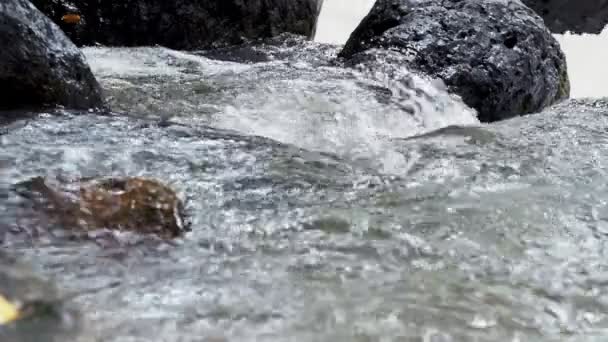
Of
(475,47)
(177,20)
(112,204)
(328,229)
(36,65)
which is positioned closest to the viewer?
(112,204)

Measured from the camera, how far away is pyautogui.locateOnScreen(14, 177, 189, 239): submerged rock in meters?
2.12

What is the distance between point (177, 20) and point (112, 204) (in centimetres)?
580

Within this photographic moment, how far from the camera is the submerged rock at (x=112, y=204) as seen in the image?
2.12 m

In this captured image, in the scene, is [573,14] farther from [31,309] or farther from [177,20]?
[31,309]

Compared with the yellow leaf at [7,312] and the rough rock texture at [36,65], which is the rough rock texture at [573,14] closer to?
Result: the rough rock texture at [36,65]

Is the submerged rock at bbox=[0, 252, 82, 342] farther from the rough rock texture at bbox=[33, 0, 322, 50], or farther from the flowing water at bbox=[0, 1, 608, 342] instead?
the rough rock texture at bbox=[33, 0, 322, 50]

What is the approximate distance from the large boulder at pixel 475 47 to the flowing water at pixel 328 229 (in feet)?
3.31

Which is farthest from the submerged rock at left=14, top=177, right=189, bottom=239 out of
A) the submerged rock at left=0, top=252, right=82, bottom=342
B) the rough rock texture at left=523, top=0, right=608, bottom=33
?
the rough rock texture at left=523, top=0, right=608, bottom=33

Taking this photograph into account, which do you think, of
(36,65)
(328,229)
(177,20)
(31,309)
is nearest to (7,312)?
(31,309)

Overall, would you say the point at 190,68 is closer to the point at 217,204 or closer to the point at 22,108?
the point at 22,108

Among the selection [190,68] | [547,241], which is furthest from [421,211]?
[190,68]

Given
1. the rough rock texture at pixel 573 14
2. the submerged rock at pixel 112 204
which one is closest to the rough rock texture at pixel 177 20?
the rough rock texture at pixel 573 14

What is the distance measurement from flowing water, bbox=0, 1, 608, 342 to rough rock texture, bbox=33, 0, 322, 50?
2.79 meters

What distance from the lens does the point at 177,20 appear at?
7539mm
